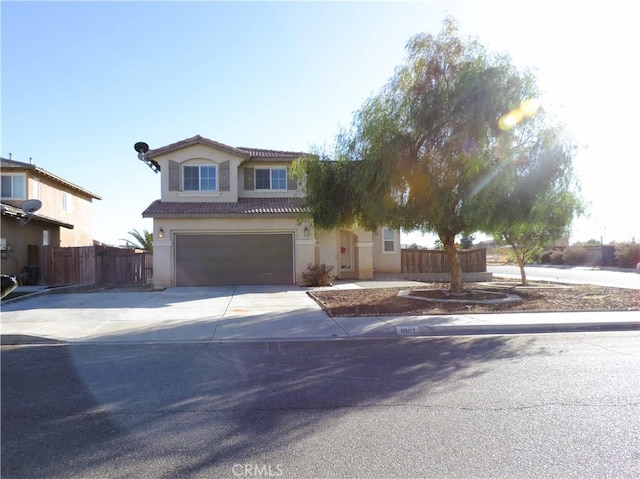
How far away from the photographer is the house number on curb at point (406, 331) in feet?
33.7

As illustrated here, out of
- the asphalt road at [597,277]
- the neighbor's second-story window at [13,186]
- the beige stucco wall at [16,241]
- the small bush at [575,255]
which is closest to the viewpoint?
the beige stucco wall at [16,241]

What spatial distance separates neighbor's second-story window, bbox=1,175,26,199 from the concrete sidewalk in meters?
→ 11.0

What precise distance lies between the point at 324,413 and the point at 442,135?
9.74 metres

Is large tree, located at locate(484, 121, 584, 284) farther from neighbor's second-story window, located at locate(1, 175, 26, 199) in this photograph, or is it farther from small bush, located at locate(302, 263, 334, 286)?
neighbor's second-story window, located at locate(1, 175, 26, 199)

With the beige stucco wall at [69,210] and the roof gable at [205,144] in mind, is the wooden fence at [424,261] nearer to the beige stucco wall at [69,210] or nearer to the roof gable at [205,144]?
the roof gable at [205,144]

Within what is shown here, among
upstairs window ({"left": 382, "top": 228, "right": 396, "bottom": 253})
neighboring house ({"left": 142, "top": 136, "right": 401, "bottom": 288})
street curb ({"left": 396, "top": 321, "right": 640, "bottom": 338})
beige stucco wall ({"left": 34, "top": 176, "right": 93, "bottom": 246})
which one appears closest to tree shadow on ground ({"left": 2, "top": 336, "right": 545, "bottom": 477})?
street curb ({"left": 396, "top": 321, "right": 640, "bottom": 338})

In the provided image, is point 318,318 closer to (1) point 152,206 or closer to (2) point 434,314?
(2) point 434,314

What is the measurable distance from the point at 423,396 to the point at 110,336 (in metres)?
6.92

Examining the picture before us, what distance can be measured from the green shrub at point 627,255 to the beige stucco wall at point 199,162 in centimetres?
3149

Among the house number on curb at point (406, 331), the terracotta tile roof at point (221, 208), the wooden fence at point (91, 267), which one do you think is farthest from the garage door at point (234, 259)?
the house number on curb at point (406, 331)

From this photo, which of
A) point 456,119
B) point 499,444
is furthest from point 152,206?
point 499,444

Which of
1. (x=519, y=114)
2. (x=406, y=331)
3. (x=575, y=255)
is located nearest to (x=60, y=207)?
(x=406, y=331)

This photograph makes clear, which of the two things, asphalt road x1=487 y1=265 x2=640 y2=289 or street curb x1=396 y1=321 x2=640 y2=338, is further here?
asphalt road x1=487 y1=265 x2=640 y2=289

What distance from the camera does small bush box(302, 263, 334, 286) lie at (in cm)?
2042
